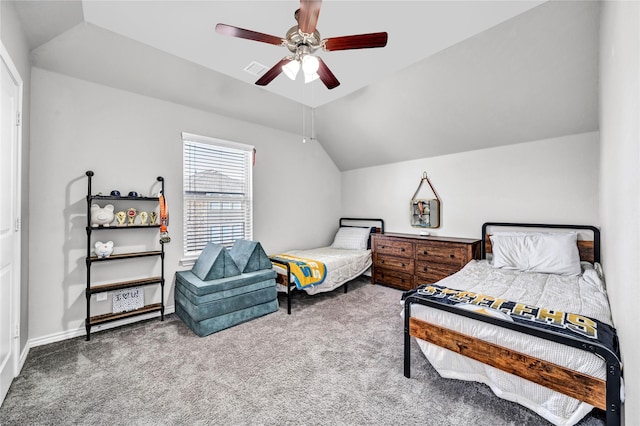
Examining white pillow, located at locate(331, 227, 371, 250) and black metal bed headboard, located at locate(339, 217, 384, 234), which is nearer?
white pillow, located at locate(331, 227, 371, 250)

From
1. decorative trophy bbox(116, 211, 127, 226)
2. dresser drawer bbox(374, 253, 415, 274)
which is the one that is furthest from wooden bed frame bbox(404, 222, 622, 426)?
decorative trophy bbox(116, 211, 127, 226)

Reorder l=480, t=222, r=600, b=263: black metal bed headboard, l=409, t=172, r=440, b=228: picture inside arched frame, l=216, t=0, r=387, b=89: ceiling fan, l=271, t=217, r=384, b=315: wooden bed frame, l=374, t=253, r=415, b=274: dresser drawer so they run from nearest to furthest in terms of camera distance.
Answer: l=216, t=0, r=387, b=89: ceiling fan, l=480, t=222, r=600, b=263: black metal bed headboard, l=271, t=217, r=384, b=315: wooden bed frame, l=374, t=253, r=415, b=274: dresser drawer, l=409, t=172, r=440, b=228: picture inside arched frame

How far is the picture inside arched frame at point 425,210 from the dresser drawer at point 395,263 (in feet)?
2.33

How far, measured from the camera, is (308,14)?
1556 millimetres

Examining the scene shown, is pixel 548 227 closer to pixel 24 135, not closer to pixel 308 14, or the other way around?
pixel 308 14

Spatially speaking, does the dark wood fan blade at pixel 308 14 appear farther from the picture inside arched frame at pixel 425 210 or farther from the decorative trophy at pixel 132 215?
the picture inside arched frame at pixel 425 210

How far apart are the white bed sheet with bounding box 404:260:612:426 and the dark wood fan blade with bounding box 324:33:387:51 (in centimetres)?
191

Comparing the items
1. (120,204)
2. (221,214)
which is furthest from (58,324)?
(221,214)

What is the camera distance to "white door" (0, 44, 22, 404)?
1.76 m

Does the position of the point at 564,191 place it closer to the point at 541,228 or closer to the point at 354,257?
the point at 541,228

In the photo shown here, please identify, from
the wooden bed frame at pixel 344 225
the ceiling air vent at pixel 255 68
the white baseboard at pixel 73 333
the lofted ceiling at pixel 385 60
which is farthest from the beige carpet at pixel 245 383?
the ceiling air vent at pixel 255 68

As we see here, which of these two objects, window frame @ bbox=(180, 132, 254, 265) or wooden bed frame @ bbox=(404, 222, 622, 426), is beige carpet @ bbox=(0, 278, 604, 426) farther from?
window frame @ bbox=(180, 132, 254, 265)

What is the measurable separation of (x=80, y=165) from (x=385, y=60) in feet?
11.1

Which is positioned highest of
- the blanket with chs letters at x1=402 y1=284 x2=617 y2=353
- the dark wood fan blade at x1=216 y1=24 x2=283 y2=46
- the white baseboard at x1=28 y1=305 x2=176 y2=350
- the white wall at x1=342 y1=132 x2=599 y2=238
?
the dark wood fan blade at x1=216 y1=24 x2=283 y2=46
